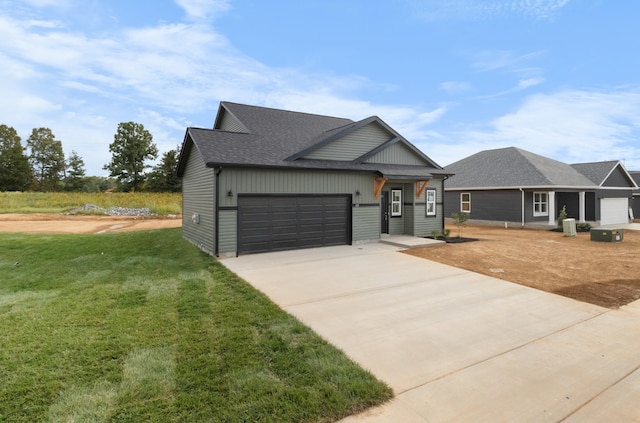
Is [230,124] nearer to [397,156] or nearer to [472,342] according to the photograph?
[397,156]

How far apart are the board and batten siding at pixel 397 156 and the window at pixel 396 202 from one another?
141 cm

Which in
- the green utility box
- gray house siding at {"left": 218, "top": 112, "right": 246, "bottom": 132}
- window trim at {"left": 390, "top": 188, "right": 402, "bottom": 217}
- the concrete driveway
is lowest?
the concrete driveway

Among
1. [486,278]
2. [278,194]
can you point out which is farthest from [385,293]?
[278,194]

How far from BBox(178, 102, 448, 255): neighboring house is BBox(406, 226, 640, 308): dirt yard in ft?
9.81

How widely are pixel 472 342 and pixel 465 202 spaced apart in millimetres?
19817

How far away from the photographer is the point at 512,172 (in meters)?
20.4

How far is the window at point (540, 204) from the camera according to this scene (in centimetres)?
1945

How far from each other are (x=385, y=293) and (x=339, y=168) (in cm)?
650

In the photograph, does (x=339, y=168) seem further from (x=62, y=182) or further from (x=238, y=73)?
(x=62, y=182)

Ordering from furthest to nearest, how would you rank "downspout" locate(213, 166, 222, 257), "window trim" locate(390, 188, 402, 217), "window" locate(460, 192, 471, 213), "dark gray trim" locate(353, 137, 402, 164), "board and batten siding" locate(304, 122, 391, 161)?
1. "window" locate(460, 192, 471, 213)
2. "window trim" locate(390, 188, 402, 217)
3. "dark gray trim" locate(353, 137, 402, 164)
4. "board and batten siding" locate(304, 122, 391, 161)
5. "downspout" locate(213, 166, 222, 257)

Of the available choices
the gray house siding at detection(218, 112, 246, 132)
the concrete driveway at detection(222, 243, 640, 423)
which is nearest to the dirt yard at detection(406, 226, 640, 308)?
the concrete driveway at detection(222, 243, 640, 423)

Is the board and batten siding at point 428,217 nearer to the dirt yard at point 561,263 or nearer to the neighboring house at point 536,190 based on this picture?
the dirt yard at point 561,263

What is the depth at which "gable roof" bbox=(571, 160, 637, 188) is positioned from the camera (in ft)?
67.7

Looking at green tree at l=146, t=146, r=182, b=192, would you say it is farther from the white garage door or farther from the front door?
the white garage door
